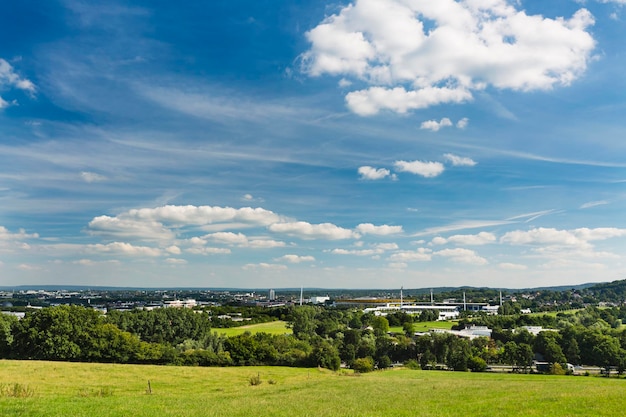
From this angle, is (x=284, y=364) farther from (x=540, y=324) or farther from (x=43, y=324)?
(x=540, y=324)

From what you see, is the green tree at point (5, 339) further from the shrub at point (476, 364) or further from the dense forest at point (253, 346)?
the shrub at point (476, 364)

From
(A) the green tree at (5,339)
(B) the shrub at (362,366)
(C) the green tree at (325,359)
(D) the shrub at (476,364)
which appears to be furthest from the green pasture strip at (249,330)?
(D) the shrub at (476,364)

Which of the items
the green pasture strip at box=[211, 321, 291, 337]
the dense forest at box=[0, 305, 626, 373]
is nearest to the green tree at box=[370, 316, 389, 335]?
the dense forest at box=[0, 305, 626, 373]

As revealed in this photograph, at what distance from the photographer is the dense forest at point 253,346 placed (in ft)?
246

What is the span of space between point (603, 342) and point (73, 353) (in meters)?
94.4

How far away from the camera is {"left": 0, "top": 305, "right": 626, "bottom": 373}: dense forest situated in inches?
2953

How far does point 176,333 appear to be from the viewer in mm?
108938

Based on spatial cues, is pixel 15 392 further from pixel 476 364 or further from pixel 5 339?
pixel 476 364

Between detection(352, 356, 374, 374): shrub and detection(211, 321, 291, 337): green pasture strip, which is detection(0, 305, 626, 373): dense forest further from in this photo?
detection(211, 321, 291, 337): green pasture strip

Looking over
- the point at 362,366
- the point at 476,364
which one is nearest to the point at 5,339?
the point at 362,366

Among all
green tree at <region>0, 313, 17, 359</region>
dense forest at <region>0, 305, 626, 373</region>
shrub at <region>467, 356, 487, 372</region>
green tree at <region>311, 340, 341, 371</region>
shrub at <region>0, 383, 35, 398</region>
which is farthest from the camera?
shrub at <region>467, 356, 487, 372</region>

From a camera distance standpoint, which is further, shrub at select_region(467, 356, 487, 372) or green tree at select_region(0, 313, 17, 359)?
shrub at select_region(467, 356, 487, 372)

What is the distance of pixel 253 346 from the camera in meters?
81.0

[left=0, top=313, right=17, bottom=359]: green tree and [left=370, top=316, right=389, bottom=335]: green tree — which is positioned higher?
[left=0, top=313, right=17, bottom=359]: green tree
